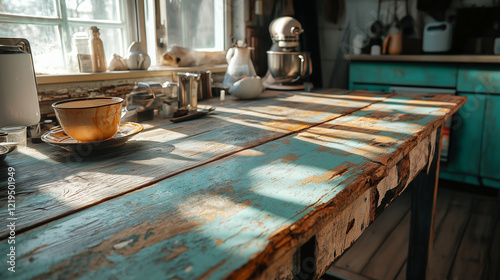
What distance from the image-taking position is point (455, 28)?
2.94 m

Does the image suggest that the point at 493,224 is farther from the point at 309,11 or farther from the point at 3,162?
the point at 3,162

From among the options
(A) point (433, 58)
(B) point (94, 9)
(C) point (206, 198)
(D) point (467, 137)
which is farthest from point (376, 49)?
(C) point (206, 198)

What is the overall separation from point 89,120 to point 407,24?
10.3 ft

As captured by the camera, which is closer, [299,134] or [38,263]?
[38,263]

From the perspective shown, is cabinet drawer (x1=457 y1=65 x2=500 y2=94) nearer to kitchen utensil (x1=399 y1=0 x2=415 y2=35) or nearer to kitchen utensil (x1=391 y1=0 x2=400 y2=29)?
kitchen utensil (x1=399 y1=0 x2=415 y2=35)

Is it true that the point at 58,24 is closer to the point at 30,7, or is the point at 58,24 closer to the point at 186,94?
the point at 30,7

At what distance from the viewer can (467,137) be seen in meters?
2.53

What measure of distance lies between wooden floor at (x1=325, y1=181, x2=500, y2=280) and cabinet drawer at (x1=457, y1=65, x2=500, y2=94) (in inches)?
31.2

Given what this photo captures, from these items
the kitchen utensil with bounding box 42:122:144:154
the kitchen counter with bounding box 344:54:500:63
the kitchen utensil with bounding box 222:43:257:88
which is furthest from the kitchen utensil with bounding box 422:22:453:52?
the kitchen utensil with bounding box 42:122:144:154

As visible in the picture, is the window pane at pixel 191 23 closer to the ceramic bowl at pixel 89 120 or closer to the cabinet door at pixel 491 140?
the ceramic bowl at pixel 89 120

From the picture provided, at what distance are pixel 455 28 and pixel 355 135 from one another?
2.60 metres

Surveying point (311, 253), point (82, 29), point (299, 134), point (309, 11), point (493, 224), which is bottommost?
point (493, 224)

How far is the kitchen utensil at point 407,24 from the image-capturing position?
10.4 feet

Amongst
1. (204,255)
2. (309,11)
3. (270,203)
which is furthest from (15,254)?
(309,11)
